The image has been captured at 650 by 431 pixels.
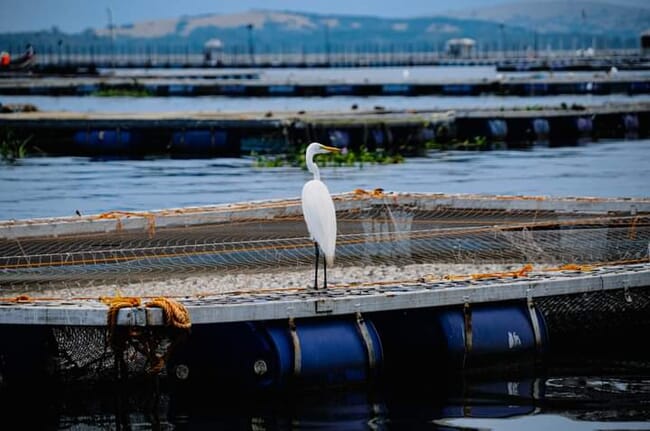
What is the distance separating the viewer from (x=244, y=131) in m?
42.2

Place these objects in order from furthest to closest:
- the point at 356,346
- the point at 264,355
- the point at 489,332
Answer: the point at 489,332
the point at 356,346
the point at 264,355

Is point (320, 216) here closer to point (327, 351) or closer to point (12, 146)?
point (327, 351)

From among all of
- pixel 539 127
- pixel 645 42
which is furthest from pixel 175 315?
pixel 645 42

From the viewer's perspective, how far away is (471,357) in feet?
46.8

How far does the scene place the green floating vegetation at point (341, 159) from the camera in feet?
123

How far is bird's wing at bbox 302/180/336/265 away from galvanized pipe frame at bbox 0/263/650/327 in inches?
20.4

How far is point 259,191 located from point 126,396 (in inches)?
742

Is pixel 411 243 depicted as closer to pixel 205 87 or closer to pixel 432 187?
pixel 432 187

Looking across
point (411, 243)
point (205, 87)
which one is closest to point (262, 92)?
point (205, 87)

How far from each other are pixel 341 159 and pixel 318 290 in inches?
931

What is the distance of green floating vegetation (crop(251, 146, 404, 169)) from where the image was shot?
37.5m

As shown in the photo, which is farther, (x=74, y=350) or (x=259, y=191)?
(x=259, y=191)

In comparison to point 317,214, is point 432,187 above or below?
below

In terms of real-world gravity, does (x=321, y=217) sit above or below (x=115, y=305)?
above
